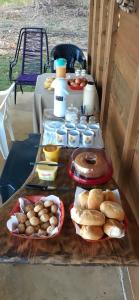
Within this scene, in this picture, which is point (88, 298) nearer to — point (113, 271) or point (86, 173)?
point (113, 271)

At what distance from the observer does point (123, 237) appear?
3.21ft

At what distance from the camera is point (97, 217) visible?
0.94m

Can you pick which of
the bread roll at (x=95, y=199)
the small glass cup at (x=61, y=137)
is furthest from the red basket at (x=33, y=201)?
the small glass cup at (x=61, y=137)

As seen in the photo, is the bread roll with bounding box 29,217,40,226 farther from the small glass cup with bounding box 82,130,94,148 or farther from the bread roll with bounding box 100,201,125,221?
the small glass cup with bounding box 82,130,94,148

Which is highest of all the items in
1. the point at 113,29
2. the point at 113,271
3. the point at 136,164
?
the point at 113,29

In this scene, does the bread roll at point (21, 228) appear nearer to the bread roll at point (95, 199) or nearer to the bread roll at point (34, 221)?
the bread roll at point (34, 221)

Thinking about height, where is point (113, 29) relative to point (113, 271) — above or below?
above

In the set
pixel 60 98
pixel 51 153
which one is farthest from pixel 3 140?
pixel 51 153

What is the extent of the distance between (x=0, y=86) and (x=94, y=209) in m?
3.53

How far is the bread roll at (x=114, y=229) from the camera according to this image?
0.93 m

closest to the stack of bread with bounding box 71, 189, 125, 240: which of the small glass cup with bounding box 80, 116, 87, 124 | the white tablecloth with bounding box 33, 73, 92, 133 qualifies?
the small glass cup with bounding box 80, 116, 87, 124

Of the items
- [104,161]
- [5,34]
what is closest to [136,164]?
[104,161]

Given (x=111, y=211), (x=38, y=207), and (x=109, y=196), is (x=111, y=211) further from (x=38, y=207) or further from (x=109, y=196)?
(x=38, y=207)

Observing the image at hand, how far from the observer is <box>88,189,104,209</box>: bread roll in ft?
3.29
